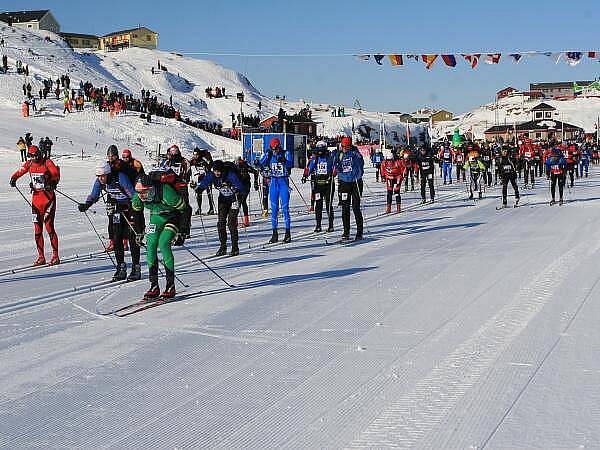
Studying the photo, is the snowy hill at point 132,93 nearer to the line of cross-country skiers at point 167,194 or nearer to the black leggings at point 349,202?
the line of cross-country skiers at point 167,194

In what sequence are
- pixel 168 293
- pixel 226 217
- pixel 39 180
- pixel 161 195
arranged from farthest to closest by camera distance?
1. pixel 226 217
2. pixel 39 180
3. pixel 168 293
4. pixel 161 195

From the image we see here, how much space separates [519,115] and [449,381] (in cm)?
15022

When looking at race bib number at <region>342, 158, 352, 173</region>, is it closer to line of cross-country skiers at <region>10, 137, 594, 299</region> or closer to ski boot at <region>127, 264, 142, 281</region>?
line of cross-country skiers at <region>10, 137, 594, 299</region>

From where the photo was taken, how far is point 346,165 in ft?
45.2

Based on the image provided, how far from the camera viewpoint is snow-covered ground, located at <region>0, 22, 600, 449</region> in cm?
443

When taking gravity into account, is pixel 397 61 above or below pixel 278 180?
above

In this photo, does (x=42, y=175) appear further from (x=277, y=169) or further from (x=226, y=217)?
(x=277, y=169)

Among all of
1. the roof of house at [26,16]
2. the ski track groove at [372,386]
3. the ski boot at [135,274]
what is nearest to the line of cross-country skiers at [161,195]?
the ski boot at [135,274]

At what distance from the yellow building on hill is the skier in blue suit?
123034 mm

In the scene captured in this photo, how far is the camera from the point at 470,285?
8.75 meters

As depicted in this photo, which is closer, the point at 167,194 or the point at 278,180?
the point at 167,194

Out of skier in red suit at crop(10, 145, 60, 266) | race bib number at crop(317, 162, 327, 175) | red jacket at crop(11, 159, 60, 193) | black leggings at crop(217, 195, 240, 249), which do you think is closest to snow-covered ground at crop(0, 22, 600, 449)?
black leggings at crop(217, 195, 240, 249)

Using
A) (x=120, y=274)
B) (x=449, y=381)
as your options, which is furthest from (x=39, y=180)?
(x=449, y=381)

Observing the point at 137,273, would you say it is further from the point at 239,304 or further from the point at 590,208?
the point at 590,208
